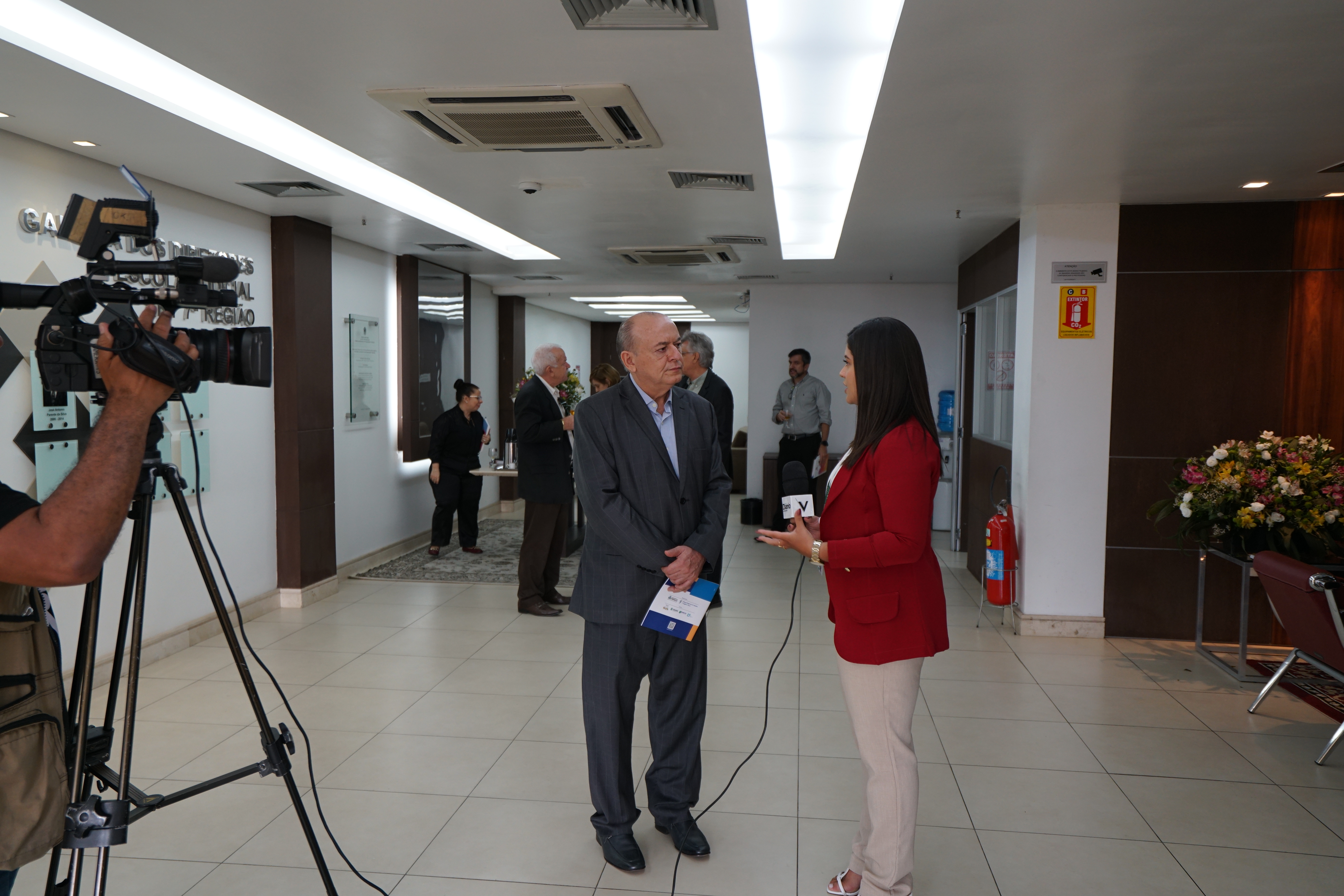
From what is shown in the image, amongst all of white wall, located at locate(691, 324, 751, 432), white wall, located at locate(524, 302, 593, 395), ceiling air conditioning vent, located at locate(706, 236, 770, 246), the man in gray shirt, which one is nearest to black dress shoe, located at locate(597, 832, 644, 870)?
ceiling air conditioning vent, located at locate(706, 236, 770, 246)

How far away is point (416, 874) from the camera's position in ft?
9.30

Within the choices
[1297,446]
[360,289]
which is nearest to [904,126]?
[1297,446]

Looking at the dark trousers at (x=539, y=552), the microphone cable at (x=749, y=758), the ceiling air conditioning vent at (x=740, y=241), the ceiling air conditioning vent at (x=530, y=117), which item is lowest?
the microphone cable at (x=749, y=758)

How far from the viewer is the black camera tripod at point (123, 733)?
1.67 m

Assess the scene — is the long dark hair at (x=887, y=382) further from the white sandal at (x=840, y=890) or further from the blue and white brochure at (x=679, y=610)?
the white sandal at (x=840, y=890)

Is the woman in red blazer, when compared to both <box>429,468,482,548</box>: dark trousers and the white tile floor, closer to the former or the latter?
the white tile floor

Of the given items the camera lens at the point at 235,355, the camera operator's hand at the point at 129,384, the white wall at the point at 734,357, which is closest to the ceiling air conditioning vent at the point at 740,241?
the camera lens at the point at 235,355

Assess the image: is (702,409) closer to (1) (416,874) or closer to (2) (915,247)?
(1) (416,874)

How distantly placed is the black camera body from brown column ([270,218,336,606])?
15.2ft

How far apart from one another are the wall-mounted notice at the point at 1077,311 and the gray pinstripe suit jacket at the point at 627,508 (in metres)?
3.77

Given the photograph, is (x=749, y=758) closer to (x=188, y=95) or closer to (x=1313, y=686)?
(x=1313, y=686)

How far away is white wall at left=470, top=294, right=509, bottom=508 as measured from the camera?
34.7 feet

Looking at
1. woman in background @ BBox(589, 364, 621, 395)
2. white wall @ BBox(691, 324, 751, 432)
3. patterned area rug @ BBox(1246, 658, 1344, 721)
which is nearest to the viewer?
patterned area rug @ BBox(1246, 658, 1344, 721)

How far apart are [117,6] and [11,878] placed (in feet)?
7.99
